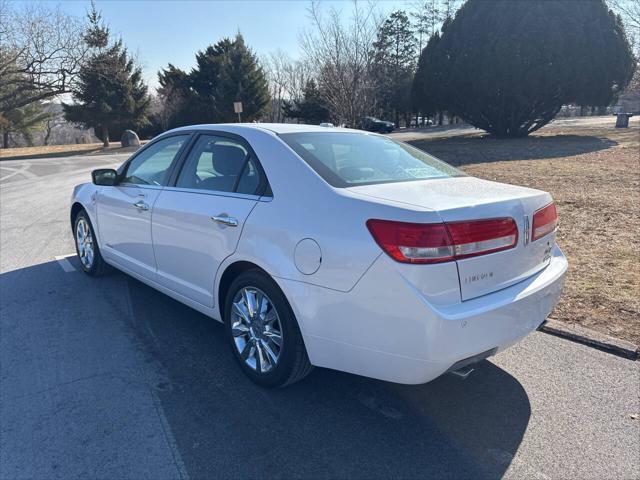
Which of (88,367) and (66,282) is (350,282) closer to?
(88,367)

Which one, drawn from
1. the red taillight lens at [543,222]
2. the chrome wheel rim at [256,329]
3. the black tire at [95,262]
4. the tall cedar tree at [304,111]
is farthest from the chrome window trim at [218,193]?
the tall cedar tree at [304,111]

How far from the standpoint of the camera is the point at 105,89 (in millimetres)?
33781

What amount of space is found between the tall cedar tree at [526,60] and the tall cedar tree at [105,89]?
859 inches

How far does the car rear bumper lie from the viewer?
237 centimetres

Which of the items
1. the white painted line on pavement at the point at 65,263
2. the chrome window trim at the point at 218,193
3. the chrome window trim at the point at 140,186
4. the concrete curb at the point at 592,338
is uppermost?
the chrome window trim at the point at 218,193

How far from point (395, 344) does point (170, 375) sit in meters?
1.72

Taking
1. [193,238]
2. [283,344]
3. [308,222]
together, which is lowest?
[283,344]

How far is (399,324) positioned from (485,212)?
738 mm

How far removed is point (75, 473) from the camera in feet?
8.02

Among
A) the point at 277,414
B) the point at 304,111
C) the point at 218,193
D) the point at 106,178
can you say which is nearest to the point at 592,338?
the point at 277,414

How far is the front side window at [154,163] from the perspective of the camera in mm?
4121

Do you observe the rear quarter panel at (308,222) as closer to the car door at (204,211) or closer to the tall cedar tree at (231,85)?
the car door at (204,211)

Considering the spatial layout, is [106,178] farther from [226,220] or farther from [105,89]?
[105,89]

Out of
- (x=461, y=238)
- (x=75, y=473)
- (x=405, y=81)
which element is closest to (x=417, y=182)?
(x=461, y=238)
